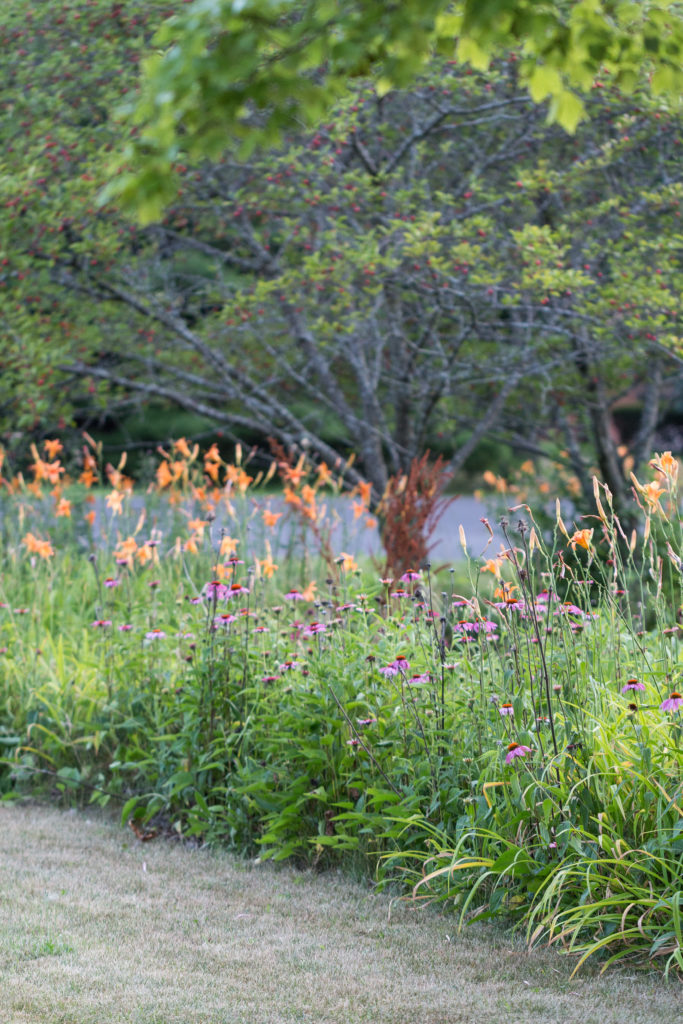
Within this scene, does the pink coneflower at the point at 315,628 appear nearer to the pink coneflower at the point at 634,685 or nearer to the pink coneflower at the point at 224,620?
the pink coneflower at the point at 224,620

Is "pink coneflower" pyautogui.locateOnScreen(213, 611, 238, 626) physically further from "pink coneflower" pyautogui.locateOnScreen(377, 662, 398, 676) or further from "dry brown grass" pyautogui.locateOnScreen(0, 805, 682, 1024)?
"dry brown grass" pyautogui.locateOnScreen(0, 805, 682, 1024)

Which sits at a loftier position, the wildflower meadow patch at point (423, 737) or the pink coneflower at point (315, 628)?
the pink coneflower at point (315, 628)

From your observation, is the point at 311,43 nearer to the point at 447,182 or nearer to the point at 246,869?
the point at 246,869

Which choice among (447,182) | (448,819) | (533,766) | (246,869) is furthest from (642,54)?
(447,182)

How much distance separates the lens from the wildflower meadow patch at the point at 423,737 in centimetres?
328

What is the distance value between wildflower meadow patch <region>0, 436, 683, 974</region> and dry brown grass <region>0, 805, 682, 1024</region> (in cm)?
13

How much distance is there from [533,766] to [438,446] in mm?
16529

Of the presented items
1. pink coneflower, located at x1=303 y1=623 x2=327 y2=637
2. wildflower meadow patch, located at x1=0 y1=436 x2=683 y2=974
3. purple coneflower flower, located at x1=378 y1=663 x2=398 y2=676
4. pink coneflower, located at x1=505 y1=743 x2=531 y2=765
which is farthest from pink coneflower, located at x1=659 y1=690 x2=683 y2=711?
pink coneflower, located at x1=303 y1=623 x2=327 y2=637

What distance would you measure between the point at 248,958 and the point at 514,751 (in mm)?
991

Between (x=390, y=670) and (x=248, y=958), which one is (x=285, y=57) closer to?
(x=390, y=670)

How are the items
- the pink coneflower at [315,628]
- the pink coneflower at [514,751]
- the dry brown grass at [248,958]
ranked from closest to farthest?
the dry brown grass at [248,958], the pink coneflower at [514,751], the pink coneflower at [315,628]

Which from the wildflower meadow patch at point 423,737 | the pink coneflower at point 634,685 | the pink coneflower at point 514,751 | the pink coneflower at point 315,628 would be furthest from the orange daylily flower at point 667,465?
the pink coneflower at point 315,628

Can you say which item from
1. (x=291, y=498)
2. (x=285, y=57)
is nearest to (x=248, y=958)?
(x=285, y=57)

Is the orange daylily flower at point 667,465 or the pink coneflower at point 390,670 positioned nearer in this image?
the orange daylily flower at point 667,465
